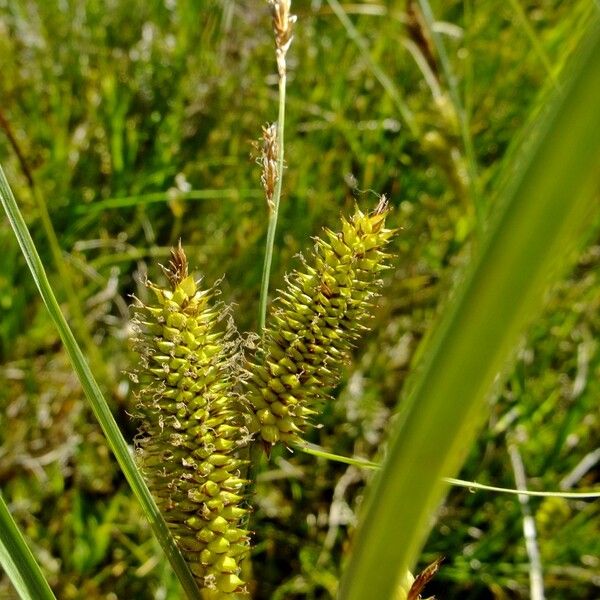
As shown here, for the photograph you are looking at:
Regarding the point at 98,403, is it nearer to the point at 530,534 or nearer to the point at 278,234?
the point at 530,534

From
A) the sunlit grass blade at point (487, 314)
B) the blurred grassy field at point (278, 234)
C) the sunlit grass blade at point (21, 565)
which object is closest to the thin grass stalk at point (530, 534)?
the blurred grassy field at point (278, 234)

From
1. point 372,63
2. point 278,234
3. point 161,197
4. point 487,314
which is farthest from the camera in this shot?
point 278,234

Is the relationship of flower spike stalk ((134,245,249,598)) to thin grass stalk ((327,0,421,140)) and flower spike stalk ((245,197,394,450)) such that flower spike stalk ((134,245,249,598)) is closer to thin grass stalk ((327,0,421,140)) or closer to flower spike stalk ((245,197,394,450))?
flower spike stalk ((245,197,394,450))

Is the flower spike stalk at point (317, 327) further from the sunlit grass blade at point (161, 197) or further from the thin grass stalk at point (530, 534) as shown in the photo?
the sunlit grass blade at point (161, 197)

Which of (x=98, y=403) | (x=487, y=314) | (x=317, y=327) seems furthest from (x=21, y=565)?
(x=487, y=314)

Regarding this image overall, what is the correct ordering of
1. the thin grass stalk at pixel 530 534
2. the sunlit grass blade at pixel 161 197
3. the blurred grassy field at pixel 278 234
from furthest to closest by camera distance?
the sunlit grass blade at pixel 161 197, the blurred grassy field at pixel 278 234, the thin grass stalk at pixel 530 534

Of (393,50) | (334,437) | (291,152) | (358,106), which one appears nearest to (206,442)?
(334,437)

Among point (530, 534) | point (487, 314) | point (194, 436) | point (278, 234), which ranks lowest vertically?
point (530, 534)
